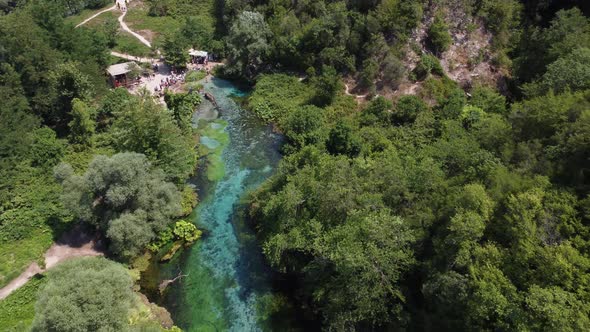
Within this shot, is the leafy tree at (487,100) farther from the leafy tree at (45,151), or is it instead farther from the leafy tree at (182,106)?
the leafy tree at (45,151)

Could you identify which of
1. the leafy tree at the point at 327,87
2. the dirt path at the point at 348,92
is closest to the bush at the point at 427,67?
the dirt path at the point at 348,92

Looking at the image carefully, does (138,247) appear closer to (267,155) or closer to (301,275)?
(301,275)

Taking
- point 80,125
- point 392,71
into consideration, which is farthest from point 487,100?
point 80,125

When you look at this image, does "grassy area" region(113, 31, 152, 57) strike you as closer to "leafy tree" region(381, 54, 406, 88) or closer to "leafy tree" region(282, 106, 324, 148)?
"leafy tree" region(282, 106, 324, 148)

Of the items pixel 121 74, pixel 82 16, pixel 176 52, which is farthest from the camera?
pixel 82 16

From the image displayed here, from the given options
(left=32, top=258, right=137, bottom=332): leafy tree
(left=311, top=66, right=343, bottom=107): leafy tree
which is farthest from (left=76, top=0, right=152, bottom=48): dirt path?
(left=32, top=258, right=137, bottom=332): leafy tree

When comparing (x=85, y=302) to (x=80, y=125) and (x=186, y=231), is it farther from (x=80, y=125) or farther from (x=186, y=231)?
(x=80, y=125)
